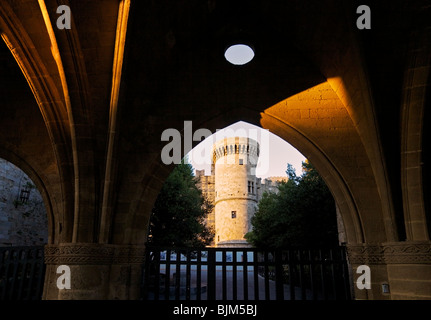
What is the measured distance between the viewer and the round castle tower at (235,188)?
26594mm

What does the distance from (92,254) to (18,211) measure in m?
8.60

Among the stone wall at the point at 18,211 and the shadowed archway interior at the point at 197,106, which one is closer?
the shadowed archway interior at the point at 197,106

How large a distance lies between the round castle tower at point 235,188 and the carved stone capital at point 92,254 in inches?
843

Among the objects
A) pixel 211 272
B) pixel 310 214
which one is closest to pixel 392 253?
pixel 211 272

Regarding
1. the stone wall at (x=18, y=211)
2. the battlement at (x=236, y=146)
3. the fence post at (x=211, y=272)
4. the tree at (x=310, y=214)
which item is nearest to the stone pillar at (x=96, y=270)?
the fence post at (x=211, y=272)

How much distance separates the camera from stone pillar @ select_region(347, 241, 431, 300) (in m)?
4.16

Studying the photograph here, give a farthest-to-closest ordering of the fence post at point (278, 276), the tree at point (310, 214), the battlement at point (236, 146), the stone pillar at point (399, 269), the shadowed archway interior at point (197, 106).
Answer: the battlement at point (236, 146), the tree at point (310, 214), the fence post at point (278, 276), the shadowed archway interior at point (197, 106), the stone pillar at point (399, 269)

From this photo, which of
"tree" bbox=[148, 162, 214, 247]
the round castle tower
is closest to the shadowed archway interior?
→ "tree" bbox=[148, 162, 214, 247]

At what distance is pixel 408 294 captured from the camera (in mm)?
4188

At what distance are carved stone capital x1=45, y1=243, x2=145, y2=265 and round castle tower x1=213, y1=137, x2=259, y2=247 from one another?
21.4 m

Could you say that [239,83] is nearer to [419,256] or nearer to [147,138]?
[147,138]

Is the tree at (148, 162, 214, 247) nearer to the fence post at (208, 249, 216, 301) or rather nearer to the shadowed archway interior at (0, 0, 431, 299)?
the shadowed archway interior at (0, 0, 431, 299)

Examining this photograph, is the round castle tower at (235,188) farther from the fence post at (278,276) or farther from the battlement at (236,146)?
the fence post at (278,276)

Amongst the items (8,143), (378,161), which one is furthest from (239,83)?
(8,143)
